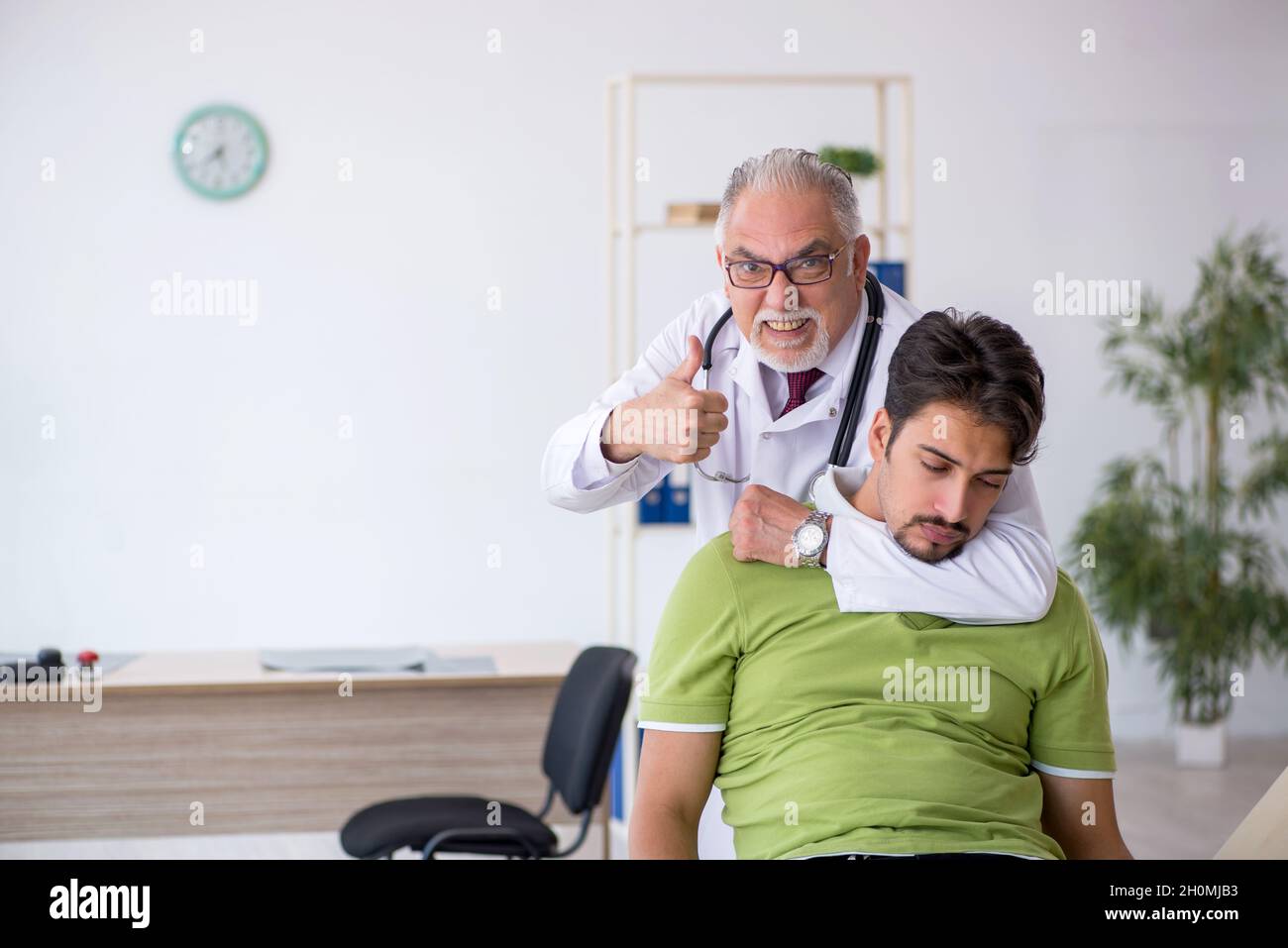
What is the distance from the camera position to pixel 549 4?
15.0 ft

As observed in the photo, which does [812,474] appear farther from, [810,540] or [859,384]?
[810,540]

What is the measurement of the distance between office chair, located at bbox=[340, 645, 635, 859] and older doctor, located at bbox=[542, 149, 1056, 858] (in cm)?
89

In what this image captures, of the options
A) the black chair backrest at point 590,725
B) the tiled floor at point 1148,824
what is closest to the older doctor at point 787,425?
the black chair backrest at point 590,725

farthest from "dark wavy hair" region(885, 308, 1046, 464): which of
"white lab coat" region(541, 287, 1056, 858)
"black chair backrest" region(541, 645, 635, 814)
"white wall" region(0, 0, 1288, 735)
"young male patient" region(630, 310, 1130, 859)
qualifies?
"white wall" region(0, 0, 1288, 735)

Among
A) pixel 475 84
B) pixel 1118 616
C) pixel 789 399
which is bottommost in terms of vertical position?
pixel 1118 616

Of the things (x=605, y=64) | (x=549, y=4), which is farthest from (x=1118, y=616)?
(x=549, y=4)

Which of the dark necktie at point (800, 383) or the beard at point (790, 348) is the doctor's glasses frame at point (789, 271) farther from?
the dark necktie at point (800, 383)

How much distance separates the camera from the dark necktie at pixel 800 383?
5.39ft

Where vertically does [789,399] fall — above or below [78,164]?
below

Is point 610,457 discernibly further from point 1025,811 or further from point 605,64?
point 605,64

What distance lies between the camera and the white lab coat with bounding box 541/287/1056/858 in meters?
1.30

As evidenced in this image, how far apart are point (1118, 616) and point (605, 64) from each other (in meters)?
2.69

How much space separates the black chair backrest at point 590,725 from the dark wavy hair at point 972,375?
1.34 meters

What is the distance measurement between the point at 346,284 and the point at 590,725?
2.46m
